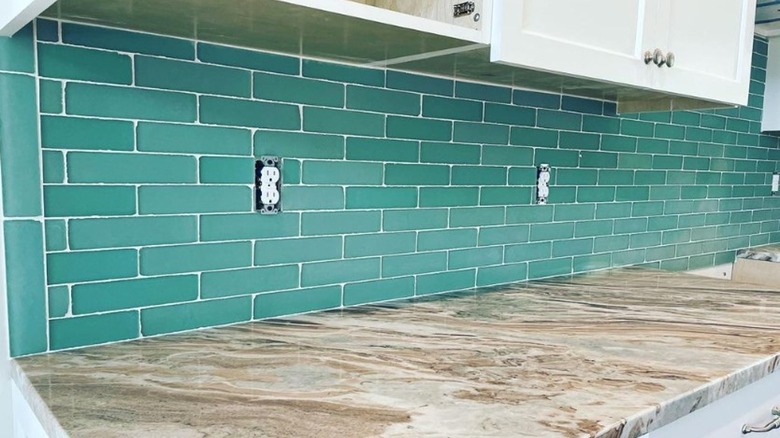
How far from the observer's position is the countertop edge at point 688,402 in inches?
30.3

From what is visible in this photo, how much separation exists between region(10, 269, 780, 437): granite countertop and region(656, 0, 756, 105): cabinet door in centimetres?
55

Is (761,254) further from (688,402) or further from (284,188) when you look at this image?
(284,188)

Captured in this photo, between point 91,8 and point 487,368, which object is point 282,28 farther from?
point 487,368

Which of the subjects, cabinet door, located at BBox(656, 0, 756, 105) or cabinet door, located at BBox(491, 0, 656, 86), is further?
cabinet door, located at BBox(656, 0, 756, 105)

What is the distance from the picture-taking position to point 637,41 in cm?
124

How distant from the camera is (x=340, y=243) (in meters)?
1.29

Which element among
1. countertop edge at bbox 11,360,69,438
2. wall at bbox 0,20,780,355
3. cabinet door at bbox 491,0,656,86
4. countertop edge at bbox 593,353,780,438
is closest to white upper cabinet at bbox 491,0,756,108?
cabinet door at bbox 491,0,656,86

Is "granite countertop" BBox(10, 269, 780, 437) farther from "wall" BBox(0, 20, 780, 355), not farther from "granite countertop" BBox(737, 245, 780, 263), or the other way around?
"granite countertop" BBox(737, 245, 780, 263)

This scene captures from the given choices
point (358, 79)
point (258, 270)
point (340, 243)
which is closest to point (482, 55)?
point (358, 79)

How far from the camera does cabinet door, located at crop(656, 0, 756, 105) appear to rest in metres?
1.32

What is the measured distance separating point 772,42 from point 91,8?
2.79 meters

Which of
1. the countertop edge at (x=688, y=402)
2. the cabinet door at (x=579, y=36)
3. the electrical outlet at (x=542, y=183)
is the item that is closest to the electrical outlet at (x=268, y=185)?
the cabinet door at (x=579, y=36)

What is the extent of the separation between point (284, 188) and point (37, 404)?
0.57m

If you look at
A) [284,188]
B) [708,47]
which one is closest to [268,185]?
[284,188]
